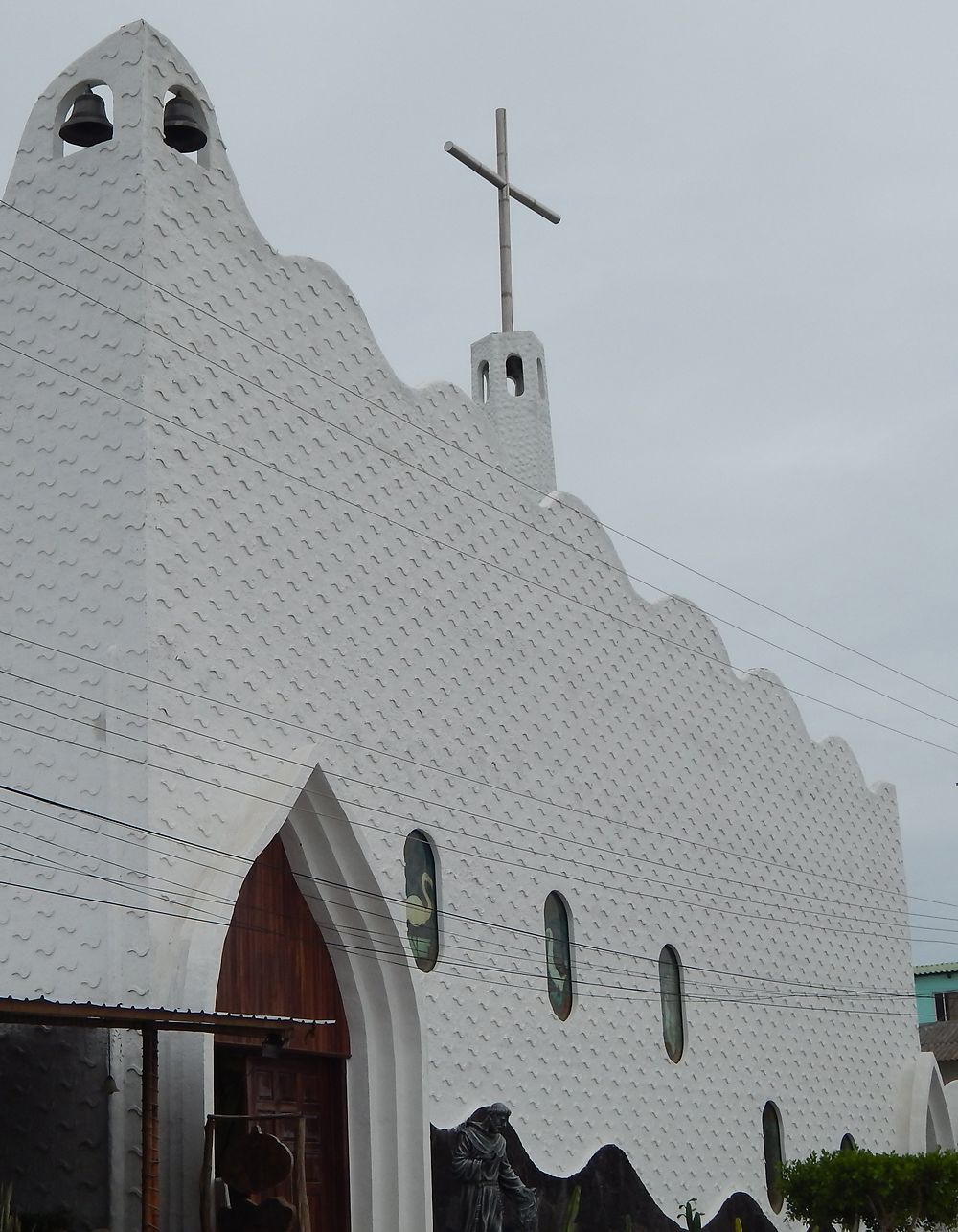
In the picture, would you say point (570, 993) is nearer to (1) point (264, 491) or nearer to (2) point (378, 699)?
(2) point (378, 699)

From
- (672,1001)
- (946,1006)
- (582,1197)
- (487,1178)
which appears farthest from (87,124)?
(946,1006)

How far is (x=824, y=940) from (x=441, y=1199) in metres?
9.86

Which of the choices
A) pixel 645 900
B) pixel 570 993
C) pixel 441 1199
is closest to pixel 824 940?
pixel 645 900

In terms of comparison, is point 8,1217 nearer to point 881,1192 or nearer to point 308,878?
point 308,878

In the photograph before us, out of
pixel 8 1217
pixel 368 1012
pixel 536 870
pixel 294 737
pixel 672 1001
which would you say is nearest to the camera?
pixel 8 1217

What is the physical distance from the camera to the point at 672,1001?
20.3 meters

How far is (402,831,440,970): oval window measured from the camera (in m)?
16.2

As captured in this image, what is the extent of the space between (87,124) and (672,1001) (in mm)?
11304

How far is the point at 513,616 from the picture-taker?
18578mm

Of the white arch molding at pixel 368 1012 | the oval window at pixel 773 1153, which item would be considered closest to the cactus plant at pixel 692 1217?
the oval window at pixel 773 1153

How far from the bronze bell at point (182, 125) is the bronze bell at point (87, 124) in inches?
19.4

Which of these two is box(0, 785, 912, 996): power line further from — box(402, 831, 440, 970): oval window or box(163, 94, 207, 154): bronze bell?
box(163, 94, 207, 154): bronze bell

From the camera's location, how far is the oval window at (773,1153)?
70.1 feet

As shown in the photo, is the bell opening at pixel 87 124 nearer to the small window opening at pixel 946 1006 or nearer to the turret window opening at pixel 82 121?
the turret window opening at pixel 82 121
